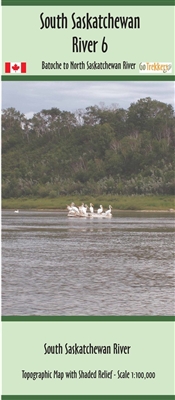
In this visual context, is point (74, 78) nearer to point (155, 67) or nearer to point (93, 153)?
point (155, 67)

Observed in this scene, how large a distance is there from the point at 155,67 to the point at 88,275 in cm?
859

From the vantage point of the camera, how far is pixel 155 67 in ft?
42.7

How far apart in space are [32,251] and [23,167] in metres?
66.8

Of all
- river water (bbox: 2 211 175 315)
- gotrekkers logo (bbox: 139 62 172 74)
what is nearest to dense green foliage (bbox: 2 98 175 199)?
river water (bbox: 2 211 175 315)

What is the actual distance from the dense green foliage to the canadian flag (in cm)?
5923

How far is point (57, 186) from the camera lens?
82812mm

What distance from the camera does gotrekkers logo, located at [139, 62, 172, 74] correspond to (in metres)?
12.7

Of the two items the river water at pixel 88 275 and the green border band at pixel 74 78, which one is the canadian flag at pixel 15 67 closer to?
the green border band at pixel 74 78

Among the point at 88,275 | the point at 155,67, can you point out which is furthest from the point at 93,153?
the point at 155,67

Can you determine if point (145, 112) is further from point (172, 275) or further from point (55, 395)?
point (55, 395)

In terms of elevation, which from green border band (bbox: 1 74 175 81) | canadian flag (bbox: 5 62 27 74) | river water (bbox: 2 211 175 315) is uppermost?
canadian flag (bbox: 5 62 27 74)

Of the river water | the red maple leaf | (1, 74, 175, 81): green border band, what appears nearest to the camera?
(1, 74, 175, 81): green border band

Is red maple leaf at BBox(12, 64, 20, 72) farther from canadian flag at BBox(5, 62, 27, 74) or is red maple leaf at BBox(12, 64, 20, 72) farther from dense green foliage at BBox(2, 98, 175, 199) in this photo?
dense green foliage at BBox(2, 98, 175, 199)

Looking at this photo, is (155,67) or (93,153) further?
(93,153)
